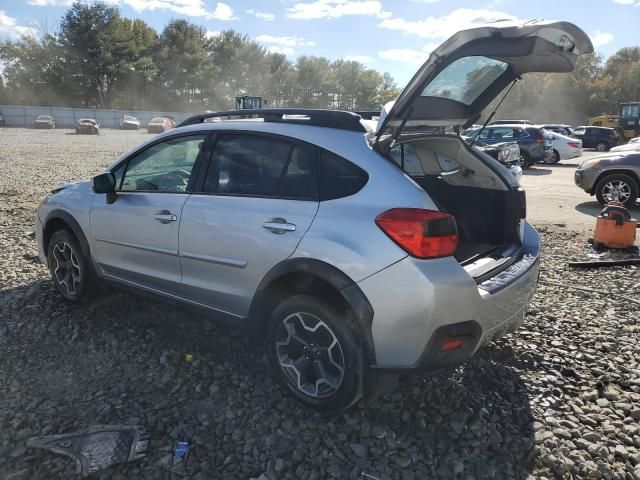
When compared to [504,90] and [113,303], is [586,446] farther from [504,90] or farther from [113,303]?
[113,303]

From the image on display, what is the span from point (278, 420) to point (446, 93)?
7.52 ft

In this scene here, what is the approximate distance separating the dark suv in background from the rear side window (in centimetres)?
1634

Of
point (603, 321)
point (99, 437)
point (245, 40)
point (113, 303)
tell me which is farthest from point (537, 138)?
point (245, 40)

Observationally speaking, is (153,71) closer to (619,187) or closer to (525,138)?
(525,138)

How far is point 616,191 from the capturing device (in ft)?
30.8

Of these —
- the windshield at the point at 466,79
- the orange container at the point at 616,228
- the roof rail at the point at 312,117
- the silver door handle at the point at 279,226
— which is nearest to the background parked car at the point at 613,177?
the orange container at the point at 616,228

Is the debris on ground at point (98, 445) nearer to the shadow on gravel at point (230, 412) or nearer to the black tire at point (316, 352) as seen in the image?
the shadow on gravel at point (230, 412)

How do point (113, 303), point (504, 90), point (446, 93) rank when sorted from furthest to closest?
point (113, 303)
point (504, 90)
point (446, 93)

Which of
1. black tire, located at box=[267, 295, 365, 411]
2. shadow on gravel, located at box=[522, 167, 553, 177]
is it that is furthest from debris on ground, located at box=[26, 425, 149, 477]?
shadow on gravel, located at box=[522, 167, 553, 177]

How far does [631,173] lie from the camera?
9.17 metres

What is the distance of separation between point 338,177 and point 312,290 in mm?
652

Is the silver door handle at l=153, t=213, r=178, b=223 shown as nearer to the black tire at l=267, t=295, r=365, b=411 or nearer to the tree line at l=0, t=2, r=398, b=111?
the black tire at l=267, t=295, r=365, b=411

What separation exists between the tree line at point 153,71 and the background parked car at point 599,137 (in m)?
30.0

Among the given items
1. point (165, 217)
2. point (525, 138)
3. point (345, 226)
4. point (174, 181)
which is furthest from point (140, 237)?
point (525, 138)
